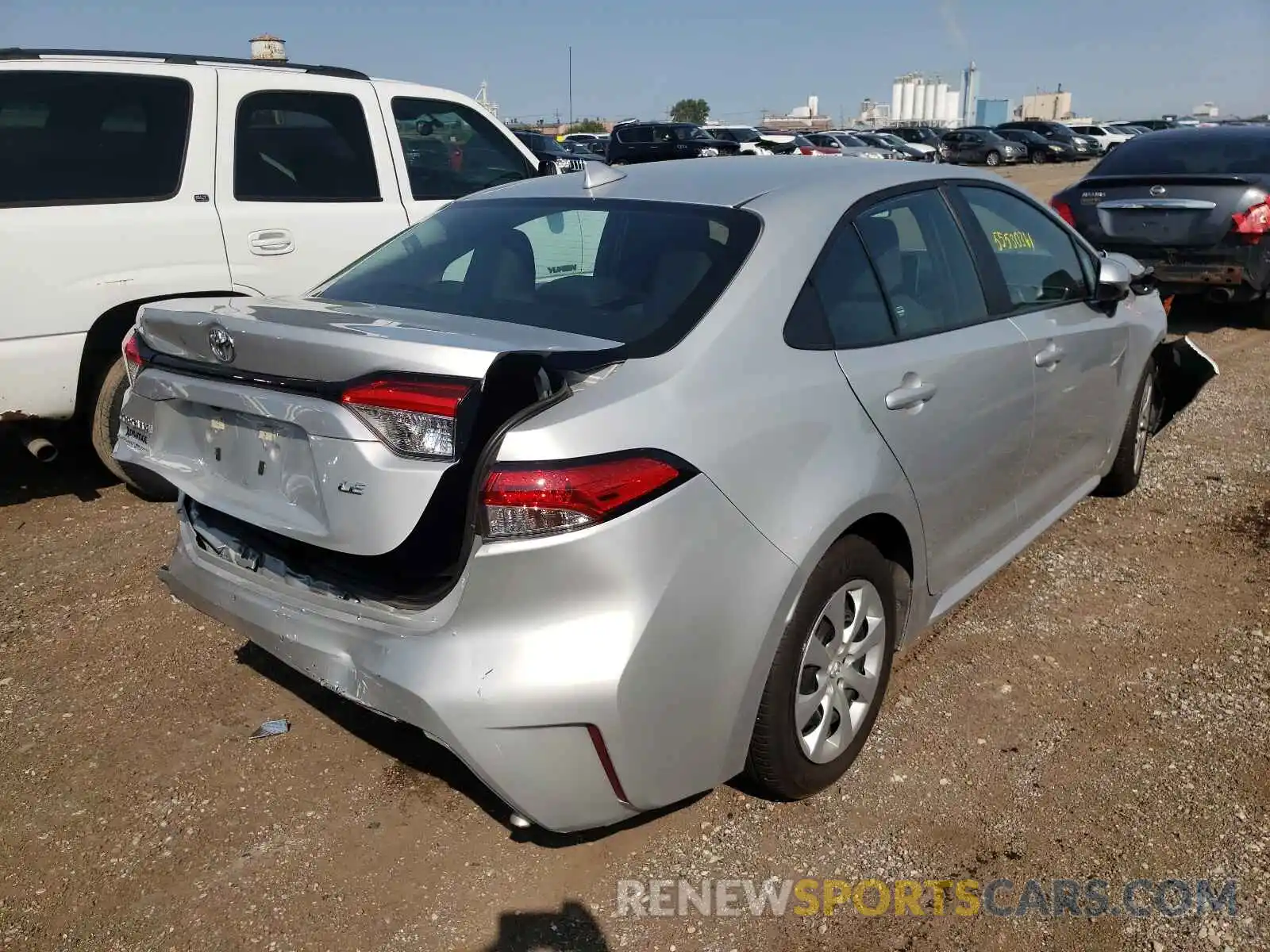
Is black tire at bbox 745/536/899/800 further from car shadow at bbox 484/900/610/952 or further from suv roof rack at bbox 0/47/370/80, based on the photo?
suv roof rack at bbox 0/47/370/80

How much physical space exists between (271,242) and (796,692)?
3.93m

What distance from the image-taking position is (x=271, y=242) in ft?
17.5

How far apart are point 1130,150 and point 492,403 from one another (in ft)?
29.3

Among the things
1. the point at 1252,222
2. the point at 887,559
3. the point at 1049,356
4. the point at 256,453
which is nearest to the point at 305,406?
the point at 256,453

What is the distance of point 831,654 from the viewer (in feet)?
9.11

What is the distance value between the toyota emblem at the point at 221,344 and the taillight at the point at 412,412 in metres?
0.47

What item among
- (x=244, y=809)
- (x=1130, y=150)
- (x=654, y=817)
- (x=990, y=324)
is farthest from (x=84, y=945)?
(x=1130, y=150)

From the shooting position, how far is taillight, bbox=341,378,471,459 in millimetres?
2170

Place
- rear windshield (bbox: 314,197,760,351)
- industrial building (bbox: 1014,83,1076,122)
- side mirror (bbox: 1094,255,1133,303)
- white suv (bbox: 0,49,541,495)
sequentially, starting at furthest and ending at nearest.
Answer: industrial building (bbox: 1014,83,1076,122) < white suv (bbox: 0,49,541,495) < side mirror (bbox: 1094,255,1133,303) < rear windshield (bbox: 314,197,760,351)

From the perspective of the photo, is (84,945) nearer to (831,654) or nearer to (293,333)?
(293,333)

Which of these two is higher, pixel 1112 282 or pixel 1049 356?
pixel 1112 282

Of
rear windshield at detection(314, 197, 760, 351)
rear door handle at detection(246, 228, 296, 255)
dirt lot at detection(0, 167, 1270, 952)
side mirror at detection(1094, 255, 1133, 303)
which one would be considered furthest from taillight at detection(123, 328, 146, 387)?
side mirror at detection(1094, 255, 1133, 303)

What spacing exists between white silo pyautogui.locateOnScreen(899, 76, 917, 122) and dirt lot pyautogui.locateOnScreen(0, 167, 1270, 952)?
12208 centimetres

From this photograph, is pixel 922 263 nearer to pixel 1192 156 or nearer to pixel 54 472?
pixel 54 472
